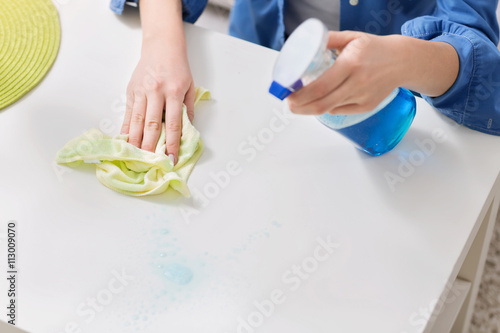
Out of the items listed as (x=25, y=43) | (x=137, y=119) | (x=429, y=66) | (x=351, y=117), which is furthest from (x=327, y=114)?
(x=25, y=43)

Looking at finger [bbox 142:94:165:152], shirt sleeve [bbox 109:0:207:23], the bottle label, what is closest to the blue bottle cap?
the bottle label

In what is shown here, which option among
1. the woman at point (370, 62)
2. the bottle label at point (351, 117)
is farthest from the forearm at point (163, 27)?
the bottle label at point (351, 117)

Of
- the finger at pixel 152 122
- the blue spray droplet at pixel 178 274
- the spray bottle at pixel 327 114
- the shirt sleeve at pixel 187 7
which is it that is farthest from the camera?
the shirt sleeve at pixel 187 7

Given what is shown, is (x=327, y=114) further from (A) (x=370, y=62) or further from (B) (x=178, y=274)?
(B) (x=178, y=274)

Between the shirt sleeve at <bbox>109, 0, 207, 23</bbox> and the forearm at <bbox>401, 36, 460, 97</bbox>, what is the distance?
0.35 meters

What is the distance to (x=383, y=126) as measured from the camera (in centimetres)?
61

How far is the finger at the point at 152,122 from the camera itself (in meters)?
0.67

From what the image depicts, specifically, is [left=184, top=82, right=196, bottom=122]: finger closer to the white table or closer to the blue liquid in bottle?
the white table

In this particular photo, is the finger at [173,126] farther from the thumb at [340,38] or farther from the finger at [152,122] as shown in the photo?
the thumb at [340,38]

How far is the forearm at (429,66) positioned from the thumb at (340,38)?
0.24 feet

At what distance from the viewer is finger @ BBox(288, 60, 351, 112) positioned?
0.49m

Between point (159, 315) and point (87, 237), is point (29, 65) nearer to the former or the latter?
point (87, 237)

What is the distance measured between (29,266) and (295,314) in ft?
0.92

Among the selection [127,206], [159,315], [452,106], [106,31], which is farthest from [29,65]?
[452,106]
